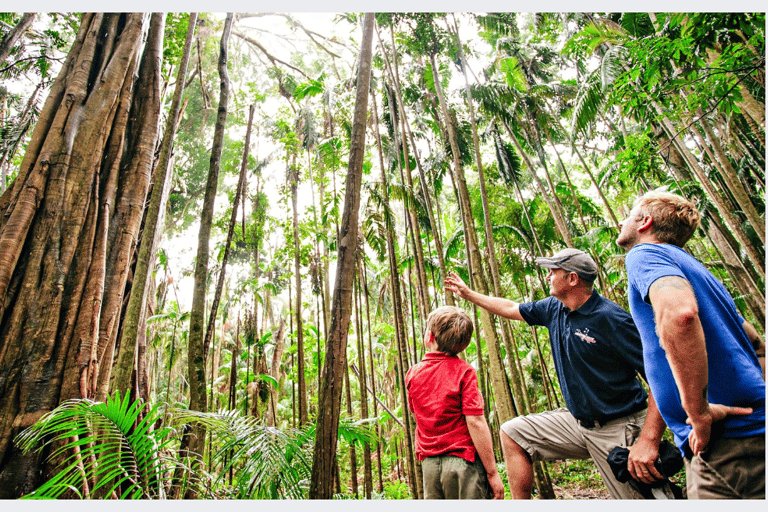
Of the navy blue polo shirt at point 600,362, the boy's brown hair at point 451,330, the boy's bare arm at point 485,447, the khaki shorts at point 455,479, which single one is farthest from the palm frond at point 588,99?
the khaki shorts at point 455,479

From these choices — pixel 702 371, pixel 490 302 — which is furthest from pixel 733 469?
pixel 490 302

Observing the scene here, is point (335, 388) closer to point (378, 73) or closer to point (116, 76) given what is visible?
point (116, 76)

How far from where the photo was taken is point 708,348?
1.32 m

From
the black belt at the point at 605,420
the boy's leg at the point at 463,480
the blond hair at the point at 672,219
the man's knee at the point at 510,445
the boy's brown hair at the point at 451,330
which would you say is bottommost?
the boy's leg at the point at 463,480

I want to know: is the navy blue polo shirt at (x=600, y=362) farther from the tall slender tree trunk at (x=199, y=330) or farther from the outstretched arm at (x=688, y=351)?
the tall slender tree trunk at (x=199, y=330)

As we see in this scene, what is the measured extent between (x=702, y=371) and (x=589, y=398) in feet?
2.65

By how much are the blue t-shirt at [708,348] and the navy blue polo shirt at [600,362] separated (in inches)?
14.7

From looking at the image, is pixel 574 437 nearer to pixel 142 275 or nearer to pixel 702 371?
pixel 702 371

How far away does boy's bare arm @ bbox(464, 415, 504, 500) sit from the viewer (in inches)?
71.5

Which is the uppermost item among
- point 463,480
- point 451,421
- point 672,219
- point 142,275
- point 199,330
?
point 142,275

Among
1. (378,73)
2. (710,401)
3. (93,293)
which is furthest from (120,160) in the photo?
(378,73)

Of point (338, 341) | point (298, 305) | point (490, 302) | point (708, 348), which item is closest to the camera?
point (708, 348)

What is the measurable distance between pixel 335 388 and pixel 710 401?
1.45 meters

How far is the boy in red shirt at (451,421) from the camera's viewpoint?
1.83m
